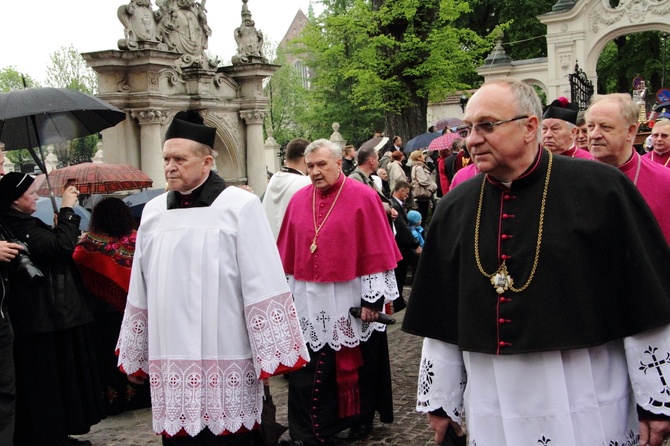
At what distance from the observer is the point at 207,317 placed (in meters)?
4.22

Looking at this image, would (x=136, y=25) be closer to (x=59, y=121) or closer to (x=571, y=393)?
(x=59, y=121)

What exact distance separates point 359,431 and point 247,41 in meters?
12.6

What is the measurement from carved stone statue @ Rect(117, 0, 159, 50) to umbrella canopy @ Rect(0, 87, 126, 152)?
274 inches

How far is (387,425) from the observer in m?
6.25

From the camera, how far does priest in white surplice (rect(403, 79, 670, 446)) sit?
10.0 ft

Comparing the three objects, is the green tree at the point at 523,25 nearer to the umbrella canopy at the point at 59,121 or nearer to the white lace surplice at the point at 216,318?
the umbrella canopy at the point at 59,121

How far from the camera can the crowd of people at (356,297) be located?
3109 mm

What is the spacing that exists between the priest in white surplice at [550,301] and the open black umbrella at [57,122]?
165 inches

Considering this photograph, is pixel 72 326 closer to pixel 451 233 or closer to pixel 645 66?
pixel 451 233

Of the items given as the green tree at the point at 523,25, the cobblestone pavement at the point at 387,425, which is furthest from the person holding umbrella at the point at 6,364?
the green tree at the point at 523,25

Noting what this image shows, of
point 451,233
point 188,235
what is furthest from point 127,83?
point 451,233

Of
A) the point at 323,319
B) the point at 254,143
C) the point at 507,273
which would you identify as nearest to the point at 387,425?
the point at 323,319

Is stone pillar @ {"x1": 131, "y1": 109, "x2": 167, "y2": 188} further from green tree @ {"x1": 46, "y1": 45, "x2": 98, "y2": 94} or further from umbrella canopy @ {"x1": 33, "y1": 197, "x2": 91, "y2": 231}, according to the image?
green tree @ {"x1": 46, "y1": 45, "x2": 98, "y2": 94}

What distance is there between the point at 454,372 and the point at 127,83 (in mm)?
11965
